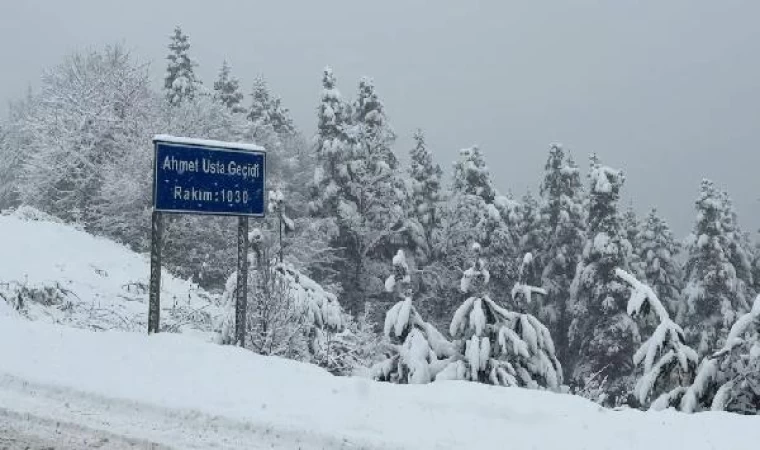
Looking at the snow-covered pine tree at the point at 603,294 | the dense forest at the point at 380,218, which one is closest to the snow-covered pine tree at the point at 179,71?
the dense forest at the point at 380,218

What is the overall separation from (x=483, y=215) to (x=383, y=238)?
5.58 m

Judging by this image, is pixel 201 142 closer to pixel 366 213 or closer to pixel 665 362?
pixel 665 362

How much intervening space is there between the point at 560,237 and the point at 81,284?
29765mm

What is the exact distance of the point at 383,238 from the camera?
36.6 metres

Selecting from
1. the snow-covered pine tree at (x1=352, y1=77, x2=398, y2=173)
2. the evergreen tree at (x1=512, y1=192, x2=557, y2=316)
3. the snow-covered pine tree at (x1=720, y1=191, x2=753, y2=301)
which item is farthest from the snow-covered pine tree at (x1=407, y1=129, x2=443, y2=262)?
the snow-covered pine tree at (x1=720, y1=191, x2=753, y2=301)

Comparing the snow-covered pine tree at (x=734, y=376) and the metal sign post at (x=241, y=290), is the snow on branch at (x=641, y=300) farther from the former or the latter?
the metal sign post at (x=241, y=290)

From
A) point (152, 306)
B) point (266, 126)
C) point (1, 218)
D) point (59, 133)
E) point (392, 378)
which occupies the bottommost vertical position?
point (392, 378)

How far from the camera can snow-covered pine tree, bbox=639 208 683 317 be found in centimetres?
4200

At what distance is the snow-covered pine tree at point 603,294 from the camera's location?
33500 millimetres

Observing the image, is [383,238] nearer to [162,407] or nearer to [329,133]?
[329,133]

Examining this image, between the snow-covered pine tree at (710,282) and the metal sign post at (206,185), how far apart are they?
2786cm

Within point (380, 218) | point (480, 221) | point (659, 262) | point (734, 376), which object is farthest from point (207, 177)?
point (659, 262)

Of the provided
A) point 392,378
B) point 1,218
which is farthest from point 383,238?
point 392,378

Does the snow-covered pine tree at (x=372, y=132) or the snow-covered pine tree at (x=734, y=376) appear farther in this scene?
the snow-covered pine tree at (x=372, y=132)
